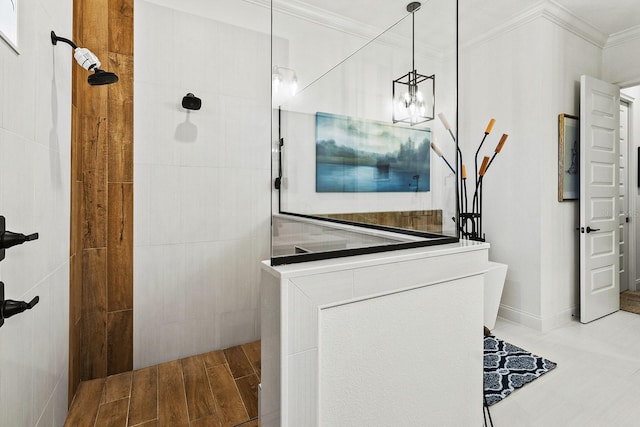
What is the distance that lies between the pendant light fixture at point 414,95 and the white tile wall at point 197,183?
1.22 metres

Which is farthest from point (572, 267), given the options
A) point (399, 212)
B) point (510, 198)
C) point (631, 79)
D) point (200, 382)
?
point (200, 382)

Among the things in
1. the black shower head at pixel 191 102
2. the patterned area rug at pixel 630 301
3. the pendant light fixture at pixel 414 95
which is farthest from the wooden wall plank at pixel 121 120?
the patterned area rug at pixel 630 301

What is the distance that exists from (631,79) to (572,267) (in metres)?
1.88

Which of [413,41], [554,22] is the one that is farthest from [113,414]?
[554,22]

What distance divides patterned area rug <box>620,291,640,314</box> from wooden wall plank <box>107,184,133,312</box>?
442 centimetres

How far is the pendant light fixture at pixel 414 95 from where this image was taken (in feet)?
4.65

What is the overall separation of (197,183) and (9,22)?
4.40ft

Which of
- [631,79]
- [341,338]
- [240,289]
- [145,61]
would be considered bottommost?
[240,289]

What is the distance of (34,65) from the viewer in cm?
114

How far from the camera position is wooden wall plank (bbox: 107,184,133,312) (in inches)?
77.2

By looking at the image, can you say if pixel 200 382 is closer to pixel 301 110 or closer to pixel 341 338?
pixel 341 338

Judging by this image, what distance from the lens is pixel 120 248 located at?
6.54 ft

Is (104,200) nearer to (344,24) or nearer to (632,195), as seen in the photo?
(344,24)

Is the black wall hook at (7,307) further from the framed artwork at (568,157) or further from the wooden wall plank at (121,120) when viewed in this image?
the framed artwork at (568,157)
